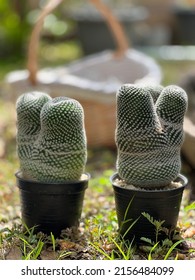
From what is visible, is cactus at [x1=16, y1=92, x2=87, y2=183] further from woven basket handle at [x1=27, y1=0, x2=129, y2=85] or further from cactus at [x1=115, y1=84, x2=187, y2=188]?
woven basket handle at [x1=27, y1=0, x2=129, y2=85]

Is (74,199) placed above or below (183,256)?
above

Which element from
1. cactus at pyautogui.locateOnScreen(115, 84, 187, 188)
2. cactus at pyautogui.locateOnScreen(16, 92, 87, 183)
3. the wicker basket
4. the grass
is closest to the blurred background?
the wicker basket

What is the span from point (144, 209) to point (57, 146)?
49 cm

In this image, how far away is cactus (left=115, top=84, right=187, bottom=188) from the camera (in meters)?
2.80

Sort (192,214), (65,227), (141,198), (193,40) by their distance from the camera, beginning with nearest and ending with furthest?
(141,198), (65,227), (192,214), (193,40)

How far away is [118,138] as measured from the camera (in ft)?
9.39

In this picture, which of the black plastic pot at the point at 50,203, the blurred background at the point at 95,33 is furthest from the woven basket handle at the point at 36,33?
the black plastic pot at the point at 50,203

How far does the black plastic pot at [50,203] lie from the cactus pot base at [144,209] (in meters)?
0.21

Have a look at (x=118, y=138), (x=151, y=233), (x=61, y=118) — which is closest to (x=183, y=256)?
(x=151, y=233)

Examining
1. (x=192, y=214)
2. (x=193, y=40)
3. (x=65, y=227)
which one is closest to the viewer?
(x=65, y=227)

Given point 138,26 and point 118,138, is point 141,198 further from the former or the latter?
point 138,26

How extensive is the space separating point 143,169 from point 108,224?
0.47 m

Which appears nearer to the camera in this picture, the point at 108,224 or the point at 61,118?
the point at 61,118

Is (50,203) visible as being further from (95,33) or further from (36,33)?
(95,33)
